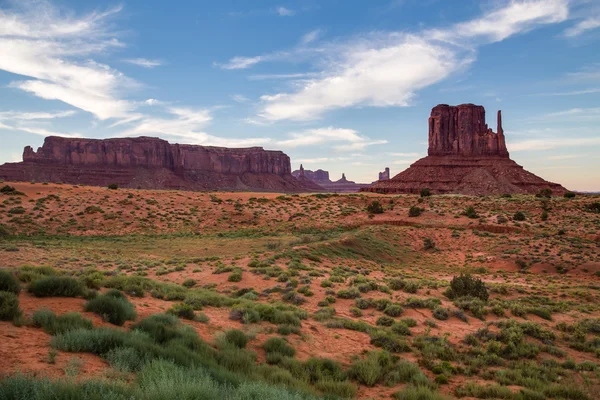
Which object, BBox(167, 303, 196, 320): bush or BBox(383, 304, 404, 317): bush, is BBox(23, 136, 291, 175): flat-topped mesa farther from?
BBox(167, 303, 196, 320): bush

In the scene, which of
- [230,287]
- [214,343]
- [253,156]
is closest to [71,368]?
[214,343]

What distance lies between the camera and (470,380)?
7.55 m

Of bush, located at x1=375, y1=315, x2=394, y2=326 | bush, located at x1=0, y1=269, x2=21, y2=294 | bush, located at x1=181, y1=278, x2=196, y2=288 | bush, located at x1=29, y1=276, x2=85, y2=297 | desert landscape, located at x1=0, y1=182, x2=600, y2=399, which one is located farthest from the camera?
bush, located at x1=181, y1=278, x2=196, y2=288

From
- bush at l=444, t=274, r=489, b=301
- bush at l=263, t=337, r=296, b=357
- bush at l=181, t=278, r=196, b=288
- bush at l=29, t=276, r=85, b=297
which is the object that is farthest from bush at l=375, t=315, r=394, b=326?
bush at l=29, t=276, r=85, b=297

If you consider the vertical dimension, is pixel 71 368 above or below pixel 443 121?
below

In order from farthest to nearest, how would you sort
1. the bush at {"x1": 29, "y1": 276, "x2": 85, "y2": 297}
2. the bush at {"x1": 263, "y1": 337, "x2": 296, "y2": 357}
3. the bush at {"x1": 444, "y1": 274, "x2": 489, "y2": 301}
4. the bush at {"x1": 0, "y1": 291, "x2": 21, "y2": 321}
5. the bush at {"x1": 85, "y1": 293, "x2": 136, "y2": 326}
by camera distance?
1. the bush at {"x1": 444, "y1": 274, "x2": 489, "y2": 301}
2. the bush at {"x1": 29, "y1": 276, "x2": 85, "y2": 297}
3. the bush at {"x1": 263, "y1": 337, "x2": 296, "y2": 357}
4. the bush at {"x1": 85, "y1": 293, "x2": 136, "y2": 326}
5. the bush at {"x1": 0, "y1": 291, "x2": 21, "y2": 321}

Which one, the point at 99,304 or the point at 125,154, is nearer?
the point at 99,304

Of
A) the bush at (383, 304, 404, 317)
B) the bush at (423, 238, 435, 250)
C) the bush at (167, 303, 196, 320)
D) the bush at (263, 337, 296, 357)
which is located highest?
the bush at (167, 303, 196, 320)

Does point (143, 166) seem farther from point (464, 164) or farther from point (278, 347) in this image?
point (278, 347)

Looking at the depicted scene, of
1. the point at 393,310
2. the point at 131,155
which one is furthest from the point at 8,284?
the point at 131,155

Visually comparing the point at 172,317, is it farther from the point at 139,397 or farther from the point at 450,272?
→ the point at 450,272

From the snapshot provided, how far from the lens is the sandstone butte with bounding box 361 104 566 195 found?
9519 cm

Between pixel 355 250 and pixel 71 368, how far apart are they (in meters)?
22.2

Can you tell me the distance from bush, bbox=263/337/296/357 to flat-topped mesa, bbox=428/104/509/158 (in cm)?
12776
